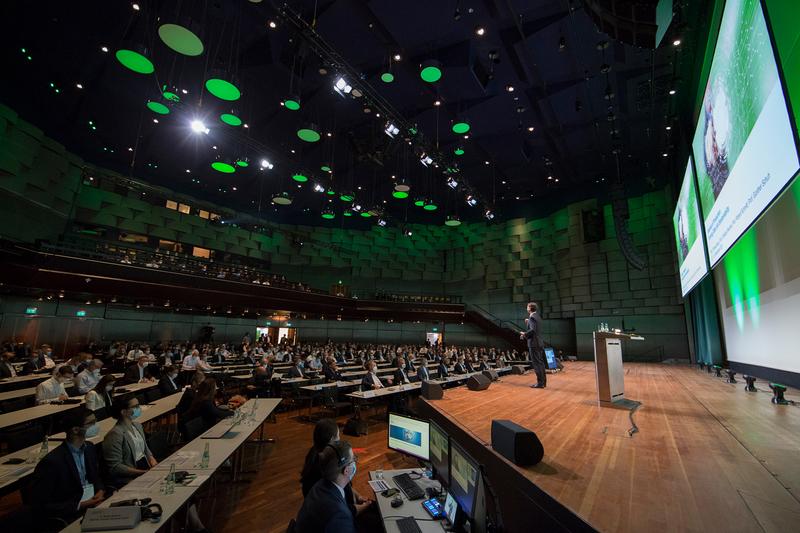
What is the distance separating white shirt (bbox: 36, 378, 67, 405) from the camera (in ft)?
18.3

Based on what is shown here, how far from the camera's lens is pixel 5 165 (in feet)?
34.0

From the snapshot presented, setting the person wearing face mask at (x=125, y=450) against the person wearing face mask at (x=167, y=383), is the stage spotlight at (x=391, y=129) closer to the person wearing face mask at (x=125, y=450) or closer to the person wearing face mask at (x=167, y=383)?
the person wearing face mask at (x=167, y=383)

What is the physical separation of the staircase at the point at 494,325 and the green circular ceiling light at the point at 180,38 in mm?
17264

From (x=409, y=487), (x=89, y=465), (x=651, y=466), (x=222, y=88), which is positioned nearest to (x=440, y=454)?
(x=409, y=487)

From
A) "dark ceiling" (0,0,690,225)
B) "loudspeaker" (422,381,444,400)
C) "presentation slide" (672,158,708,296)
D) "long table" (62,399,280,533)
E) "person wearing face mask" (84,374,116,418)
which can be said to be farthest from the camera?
"dark ceiling" (0,0,690,225)

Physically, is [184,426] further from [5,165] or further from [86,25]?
[5,165]

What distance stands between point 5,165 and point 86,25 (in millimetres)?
5668

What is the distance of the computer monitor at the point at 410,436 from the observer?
311cm

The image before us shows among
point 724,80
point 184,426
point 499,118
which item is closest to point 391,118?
point 499,118

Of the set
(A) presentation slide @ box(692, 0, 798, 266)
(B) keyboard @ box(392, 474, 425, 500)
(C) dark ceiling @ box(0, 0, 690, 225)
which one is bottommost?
(B) keyboard @ box(392, 474, 425, 500)

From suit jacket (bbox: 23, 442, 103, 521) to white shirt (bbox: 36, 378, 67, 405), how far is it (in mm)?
4082

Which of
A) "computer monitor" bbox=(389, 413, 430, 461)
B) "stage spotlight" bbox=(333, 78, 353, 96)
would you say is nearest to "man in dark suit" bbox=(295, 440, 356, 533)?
"computer monitor" bbox=(389, 413, 430, 461)

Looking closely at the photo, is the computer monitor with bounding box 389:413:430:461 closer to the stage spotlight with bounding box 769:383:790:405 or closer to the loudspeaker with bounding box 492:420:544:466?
the loudspeaker with bounding box 492:420:544:466

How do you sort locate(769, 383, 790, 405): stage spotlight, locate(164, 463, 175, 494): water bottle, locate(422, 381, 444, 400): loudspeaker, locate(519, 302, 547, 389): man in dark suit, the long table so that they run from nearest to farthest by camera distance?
the long table, locate(164, 463, 175, 494): water bottle, locate(769, 383, 790, 405): stage spotlight, locate(422, 381, 444, 400): loudspeaker, locate(519, 302, 547, 389): man in dark suit
